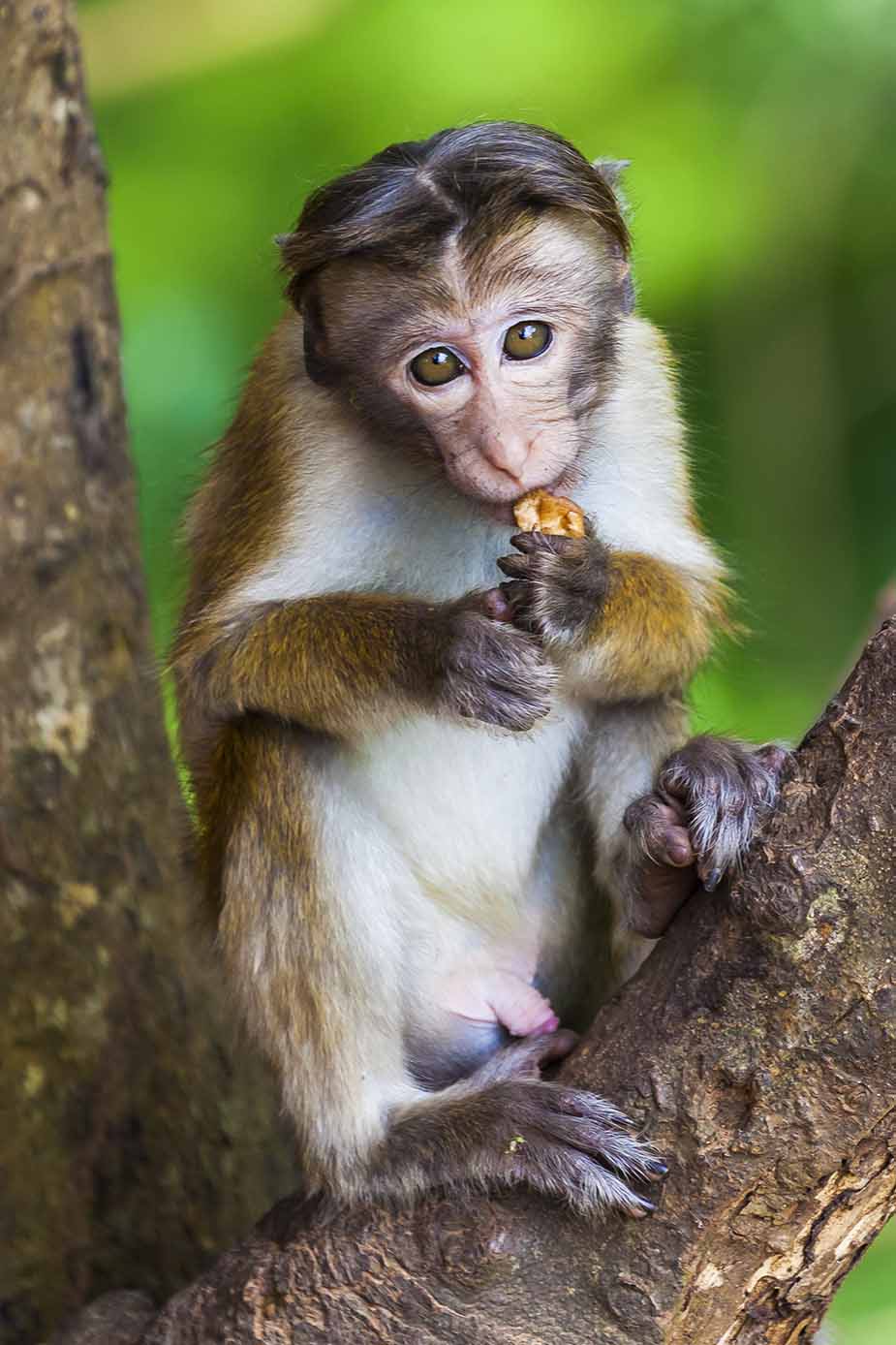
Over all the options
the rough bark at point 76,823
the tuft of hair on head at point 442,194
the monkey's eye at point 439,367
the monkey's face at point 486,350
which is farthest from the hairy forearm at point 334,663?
the rough bark at point 76,823

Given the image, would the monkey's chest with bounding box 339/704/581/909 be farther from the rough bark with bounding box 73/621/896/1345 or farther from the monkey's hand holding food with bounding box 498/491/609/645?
the rough bark with bounding box 73/621/896/1345

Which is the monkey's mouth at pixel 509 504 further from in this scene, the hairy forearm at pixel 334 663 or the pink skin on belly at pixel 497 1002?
the pink skin on belly at pixel 497 1002

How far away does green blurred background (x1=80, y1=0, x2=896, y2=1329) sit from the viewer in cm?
711

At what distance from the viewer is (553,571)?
11.1ft

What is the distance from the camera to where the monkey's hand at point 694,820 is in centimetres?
321

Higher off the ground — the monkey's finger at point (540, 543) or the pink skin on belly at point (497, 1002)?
the monkey's finger at point (540, 543)

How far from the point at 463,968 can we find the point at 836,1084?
4.14 feet

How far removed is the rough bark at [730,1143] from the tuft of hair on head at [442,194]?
124 centimetres

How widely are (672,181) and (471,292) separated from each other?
13.2ft

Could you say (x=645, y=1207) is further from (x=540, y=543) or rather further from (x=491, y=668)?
(x=540, y=543)

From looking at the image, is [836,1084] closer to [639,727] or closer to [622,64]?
[639,727]

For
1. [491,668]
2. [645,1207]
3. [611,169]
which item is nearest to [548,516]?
[491,668]

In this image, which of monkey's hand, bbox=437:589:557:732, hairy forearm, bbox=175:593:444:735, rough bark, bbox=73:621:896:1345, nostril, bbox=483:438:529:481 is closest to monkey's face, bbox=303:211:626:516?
nostril, bbox=483:438:529:481

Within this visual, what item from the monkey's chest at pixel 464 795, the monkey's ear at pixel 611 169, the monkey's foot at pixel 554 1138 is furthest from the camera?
the monkey's ear at pixel 611 169
